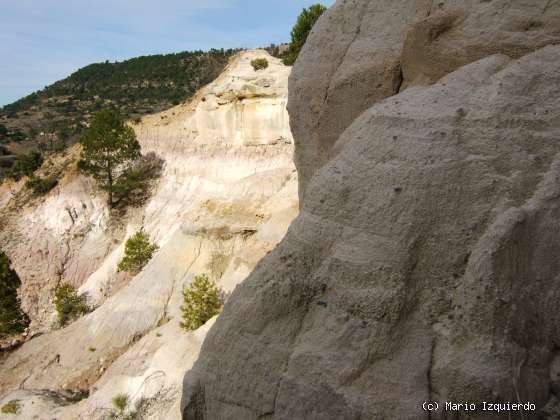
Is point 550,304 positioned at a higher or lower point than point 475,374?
higher

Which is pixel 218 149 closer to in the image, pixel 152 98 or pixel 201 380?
pixel 201 380

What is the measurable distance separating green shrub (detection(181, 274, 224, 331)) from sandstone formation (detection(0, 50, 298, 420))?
885 millimetres

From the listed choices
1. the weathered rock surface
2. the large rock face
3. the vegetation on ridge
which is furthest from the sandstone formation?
the vegetation on ridge

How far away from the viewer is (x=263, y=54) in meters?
44.3

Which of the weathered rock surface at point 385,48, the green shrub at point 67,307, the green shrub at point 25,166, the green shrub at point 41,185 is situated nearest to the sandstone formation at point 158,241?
the green shrub at point 41,185

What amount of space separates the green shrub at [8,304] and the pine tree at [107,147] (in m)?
9.60

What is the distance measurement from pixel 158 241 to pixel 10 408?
1703 cm

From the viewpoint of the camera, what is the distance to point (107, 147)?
33750 mm

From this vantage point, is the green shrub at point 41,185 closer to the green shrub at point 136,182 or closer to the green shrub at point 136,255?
the green shrub at point 136,182

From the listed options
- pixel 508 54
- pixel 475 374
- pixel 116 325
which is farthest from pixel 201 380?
pixel 116 325

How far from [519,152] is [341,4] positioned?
5.10m

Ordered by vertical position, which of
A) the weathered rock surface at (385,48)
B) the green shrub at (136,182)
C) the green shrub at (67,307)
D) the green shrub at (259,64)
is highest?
the green shrub at (259,64)

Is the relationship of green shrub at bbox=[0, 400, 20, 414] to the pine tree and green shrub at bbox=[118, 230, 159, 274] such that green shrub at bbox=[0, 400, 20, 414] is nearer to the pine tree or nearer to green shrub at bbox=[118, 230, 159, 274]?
green shrub at bbox=[118, 230, 159, 274]

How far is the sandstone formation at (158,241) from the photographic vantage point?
603 inches
